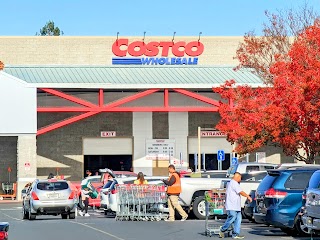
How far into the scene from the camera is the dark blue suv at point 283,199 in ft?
79.2

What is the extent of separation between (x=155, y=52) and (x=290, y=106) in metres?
28.7

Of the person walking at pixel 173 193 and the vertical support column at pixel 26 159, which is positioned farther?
the vertical support column at pixel 26 159

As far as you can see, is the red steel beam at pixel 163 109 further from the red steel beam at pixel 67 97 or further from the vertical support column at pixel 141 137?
the vertical support column at pixel 141 137

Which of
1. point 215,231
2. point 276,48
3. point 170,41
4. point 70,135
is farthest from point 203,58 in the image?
point 215,231

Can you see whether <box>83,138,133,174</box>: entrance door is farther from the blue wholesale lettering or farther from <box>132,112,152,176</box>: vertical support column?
the blue wholesale lettering

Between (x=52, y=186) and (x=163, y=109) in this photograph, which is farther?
(x=163, y=109)

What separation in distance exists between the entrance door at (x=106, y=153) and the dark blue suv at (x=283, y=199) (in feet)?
140

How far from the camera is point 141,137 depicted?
68250 mm

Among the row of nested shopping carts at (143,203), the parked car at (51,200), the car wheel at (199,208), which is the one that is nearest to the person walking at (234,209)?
the row of nested shopping carts at (143,203)

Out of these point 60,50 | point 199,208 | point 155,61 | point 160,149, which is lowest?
point 199,208

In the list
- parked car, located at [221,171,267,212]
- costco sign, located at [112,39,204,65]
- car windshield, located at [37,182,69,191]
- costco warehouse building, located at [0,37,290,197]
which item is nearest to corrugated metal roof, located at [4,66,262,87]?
costco warehouse building, located at [0,37,290,197]

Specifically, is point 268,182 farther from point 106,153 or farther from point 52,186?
point 106,153

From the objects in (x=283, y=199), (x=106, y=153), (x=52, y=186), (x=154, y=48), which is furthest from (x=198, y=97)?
(x=283, y=199)

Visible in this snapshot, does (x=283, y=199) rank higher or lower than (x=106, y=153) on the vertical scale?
lower
